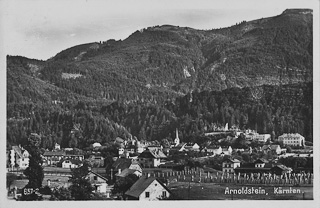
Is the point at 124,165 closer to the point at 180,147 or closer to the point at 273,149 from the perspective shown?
the point at 180,147

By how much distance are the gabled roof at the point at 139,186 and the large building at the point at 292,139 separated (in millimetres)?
2129

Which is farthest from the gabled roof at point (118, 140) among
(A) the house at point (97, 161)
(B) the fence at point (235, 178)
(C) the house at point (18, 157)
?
(C) the house at point (18, 157)

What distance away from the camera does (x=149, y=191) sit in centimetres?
1455

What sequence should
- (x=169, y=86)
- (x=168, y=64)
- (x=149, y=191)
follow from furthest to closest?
1. (x=168, y=64)
2. (x=169, y=86)
3. (x=149, y=191)

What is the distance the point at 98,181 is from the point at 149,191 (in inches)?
35.6

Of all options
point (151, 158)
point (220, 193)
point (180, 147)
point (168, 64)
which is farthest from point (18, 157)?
point (220, 193)

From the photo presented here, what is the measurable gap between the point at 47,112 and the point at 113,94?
1165 millimetres

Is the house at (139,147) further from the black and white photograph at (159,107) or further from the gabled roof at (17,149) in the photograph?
the gabled roof at (17,149)

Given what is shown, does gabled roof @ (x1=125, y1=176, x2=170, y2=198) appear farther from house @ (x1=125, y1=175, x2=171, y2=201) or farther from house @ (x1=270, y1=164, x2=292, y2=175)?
house @ (x1=270, y1=164, x2=292, y2=175)

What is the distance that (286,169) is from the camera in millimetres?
14844

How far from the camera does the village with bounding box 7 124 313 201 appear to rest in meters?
14.7

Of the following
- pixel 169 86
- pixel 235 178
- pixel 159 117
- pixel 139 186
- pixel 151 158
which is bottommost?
pixel 139 186

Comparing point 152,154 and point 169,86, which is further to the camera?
point 169,86

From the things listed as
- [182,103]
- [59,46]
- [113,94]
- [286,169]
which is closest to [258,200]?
[286,169]
